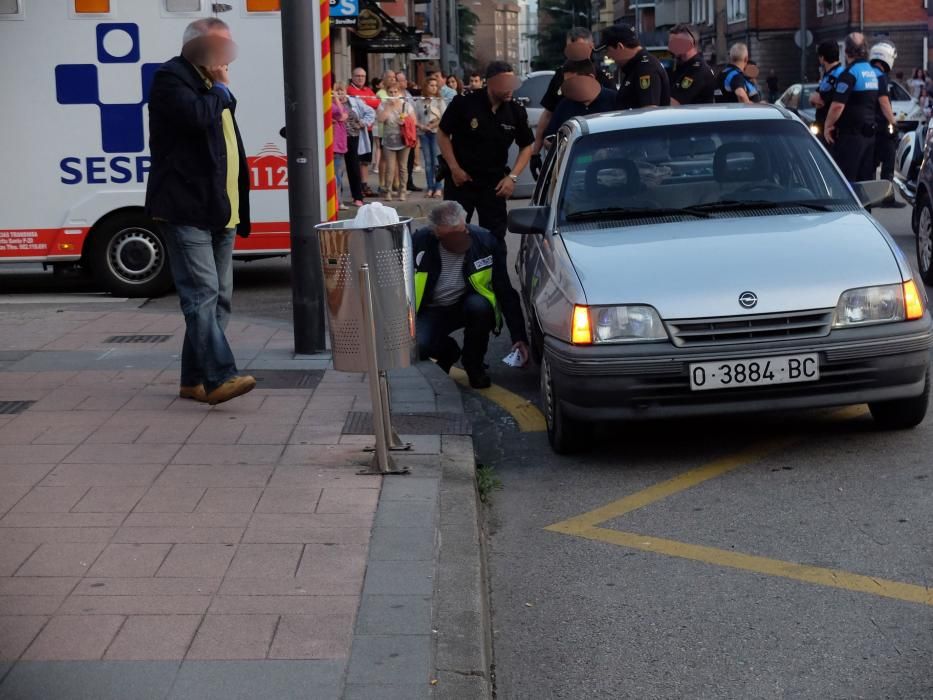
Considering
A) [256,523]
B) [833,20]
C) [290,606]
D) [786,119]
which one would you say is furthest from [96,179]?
[833,20]

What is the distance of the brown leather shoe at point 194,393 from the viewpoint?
308 inches

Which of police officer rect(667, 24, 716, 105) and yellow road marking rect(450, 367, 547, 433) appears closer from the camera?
yellow road marking rect(450, 367, 547, 433)

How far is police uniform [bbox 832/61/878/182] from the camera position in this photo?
1350cm

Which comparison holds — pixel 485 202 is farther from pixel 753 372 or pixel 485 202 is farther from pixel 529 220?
pixel 753 372

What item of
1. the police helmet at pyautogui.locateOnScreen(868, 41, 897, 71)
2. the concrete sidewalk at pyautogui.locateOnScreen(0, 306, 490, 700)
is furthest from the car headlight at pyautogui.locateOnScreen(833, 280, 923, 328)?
the police helmet at pyautogui.locateOnScreen(868, 41, 897, 71)

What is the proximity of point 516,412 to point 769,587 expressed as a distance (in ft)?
10.8

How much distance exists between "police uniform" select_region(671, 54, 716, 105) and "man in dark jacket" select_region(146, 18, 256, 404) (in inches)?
250

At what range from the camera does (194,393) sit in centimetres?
791

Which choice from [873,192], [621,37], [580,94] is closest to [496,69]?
[580,94]

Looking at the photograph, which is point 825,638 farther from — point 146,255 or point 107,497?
point 146,255

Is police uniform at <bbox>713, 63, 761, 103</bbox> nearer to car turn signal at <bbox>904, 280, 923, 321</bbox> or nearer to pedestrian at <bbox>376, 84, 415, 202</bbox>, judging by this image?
pedestrian at <bbox>376, 84, 415, 202</bbox>

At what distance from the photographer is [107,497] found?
5.98 meters

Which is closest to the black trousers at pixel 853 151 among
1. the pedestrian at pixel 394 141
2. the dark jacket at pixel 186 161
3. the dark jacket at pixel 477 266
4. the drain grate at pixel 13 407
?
the dark jacket at pixel 477 266

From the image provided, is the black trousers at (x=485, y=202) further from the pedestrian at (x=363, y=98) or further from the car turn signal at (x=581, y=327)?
the pedestrian at (x=363, y=98)
